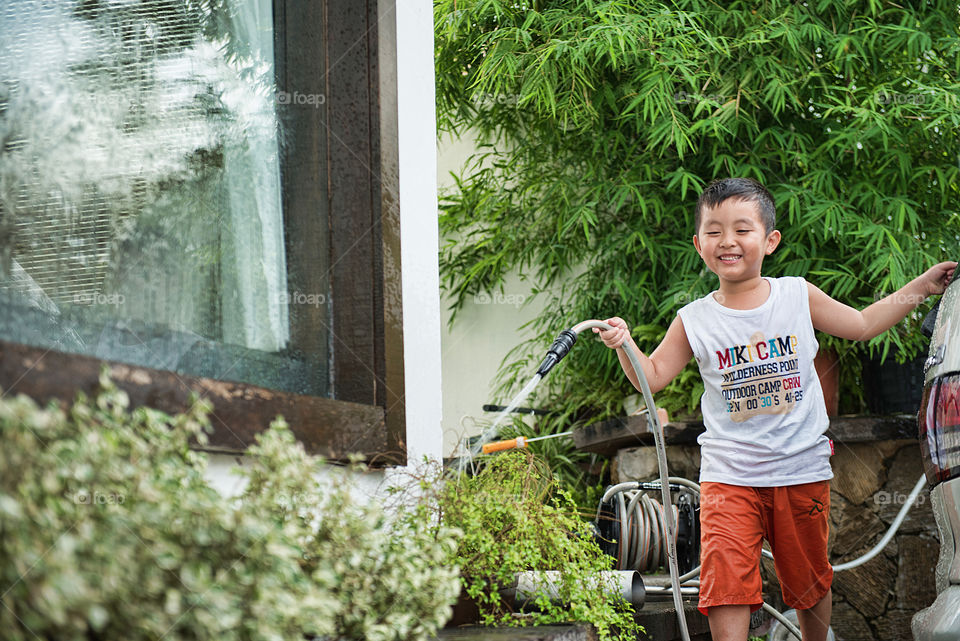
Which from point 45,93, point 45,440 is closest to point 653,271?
point 45,93

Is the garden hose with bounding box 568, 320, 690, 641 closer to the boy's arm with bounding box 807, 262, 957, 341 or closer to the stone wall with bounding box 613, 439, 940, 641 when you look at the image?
the boy's arm with bounding box 807, 262, 957, 341

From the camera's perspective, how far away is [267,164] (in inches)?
85.2

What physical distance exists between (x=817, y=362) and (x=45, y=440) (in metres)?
4.09

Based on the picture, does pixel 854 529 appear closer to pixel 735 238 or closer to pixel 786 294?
pixel 786 294

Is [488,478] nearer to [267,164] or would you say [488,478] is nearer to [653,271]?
[267,164]

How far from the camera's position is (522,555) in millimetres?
2010

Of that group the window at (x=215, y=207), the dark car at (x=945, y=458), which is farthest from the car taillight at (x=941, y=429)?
the window at (x=215, y=207)

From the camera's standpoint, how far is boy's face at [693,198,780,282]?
2.66 meters
